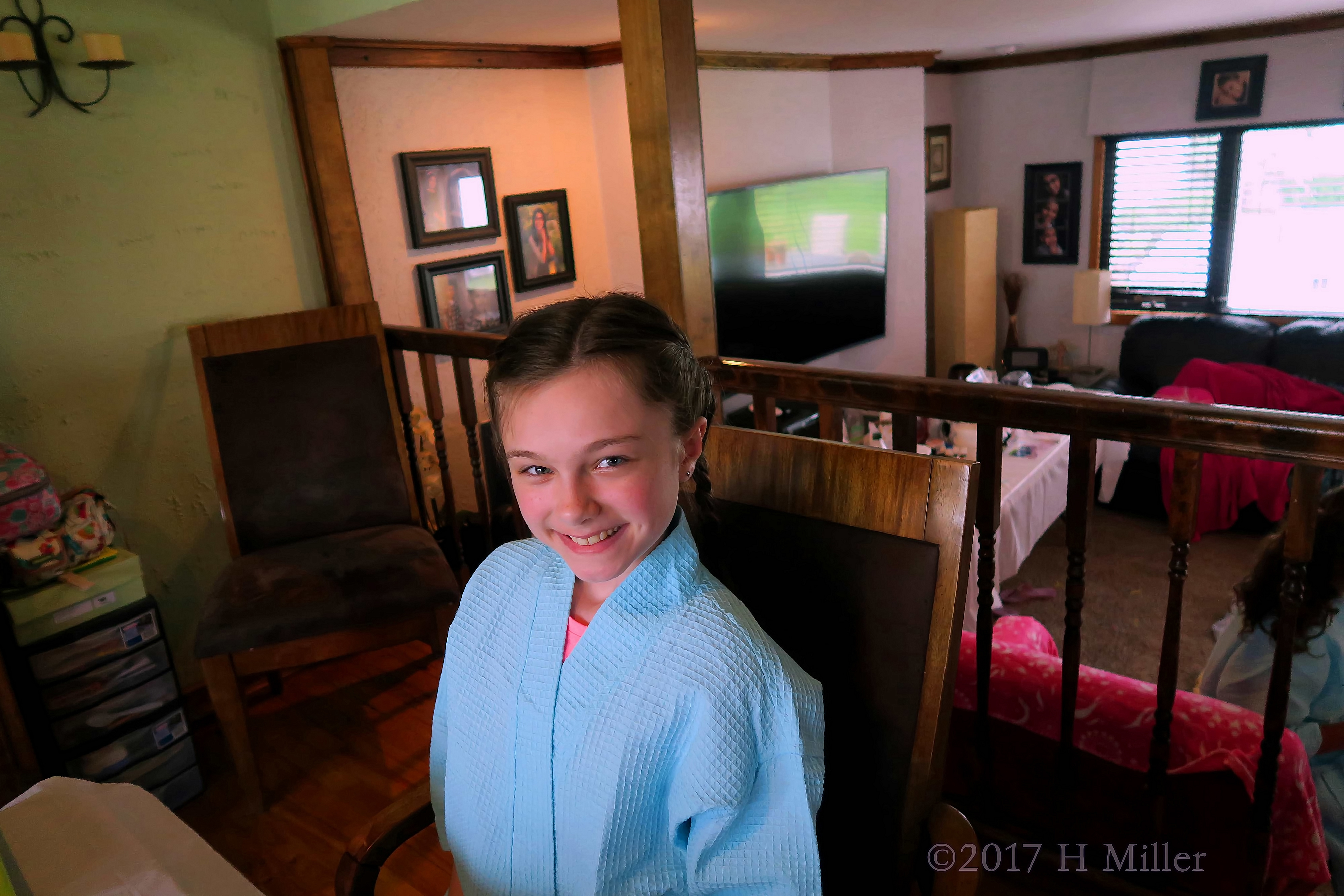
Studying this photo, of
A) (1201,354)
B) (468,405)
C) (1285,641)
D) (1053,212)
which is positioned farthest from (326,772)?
(1053,212)

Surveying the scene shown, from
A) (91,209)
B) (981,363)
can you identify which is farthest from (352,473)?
(981,363)

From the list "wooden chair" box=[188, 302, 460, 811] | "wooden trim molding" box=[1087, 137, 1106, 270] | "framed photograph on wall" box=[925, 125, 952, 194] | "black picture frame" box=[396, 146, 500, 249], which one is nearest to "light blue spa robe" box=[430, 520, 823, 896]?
"wooden chair" box=[188, 302, 460, 811]

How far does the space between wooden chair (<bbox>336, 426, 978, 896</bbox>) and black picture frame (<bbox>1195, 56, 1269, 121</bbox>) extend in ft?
19.3

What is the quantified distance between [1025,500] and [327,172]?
9.23 feet

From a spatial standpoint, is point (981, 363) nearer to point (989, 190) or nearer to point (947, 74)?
point (989, 190)

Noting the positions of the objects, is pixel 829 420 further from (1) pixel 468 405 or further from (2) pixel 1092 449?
(1) pixel 468 405

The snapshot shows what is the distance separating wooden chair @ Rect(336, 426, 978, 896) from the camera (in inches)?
38.0

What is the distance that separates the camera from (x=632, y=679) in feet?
2.97

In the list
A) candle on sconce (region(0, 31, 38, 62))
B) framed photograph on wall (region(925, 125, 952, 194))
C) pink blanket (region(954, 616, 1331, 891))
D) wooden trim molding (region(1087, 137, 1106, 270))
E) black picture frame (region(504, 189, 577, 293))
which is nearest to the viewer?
pink blanket (region(954, 616, 1331, 891))

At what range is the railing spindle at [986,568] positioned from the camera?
145 centimetres

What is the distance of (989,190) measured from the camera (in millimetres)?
6574

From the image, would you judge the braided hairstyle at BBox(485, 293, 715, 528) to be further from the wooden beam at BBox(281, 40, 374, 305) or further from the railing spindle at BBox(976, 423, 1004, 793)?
the wooden beam at BBox(281, 40, 374, 305)

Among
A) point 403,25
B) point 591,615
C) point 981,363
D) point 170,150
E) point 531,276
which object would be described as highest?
point 403,25

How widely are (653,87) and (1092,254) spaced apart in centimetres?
544
